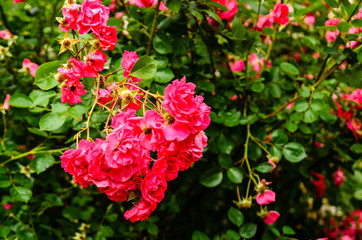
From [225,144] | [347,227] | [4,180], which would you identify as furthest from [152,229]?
[347,227]

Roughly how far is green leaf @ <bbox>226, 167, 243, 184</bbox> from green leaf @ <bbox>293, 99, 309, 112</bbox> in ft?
0.92

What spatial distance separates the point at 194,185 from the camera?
1.49 meters

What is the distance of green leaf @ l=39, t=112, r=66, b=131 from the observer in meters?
0.78

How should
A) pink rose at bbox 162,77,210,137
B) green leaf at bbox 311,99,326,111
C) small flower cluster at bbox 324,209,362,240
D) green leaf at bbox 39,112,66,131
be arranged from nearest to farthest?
1. pink rose at bbox 162,77,210,137
2. green leaf at bbox 39,112,66,131
3. green leaf at bbox 311,99,326,111
4. small flower cluster at bbox 324,209,362,240

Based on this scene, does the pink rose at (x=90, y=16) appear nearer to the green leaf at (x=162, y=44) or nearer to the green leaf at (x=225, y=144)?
the green leaf at (x=162, y=44)

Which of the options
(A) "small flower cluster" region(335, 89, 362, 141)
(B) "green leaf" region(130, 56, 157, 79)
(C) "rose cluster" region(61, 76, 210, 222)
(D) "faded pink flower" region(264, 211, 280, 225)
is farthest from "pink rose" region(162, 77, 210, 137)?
(A) "small flower cluster" region(335, 89, 362, 141)

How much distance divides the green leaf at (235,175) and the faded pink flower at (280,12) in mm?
517

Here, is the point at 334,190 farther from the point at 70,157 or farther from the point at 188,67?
the point at 70,157

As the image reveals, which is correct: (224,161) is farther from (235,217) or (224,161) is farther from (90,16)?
(90,16)

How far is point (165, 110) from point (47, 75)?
1.03ft

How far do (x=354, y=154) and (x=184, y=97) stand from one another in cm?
114

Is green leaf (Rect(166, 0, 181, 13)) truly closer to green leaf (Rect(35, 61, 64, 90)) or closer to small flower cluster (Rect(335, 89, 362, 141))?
green leaf (Rect(35, 61, 64, 90))

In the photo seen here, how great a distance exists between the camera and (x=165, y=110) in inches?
21.6

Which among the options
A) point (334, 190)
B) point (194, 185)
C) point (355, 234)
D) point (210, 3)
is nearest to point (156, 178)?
point (210, 3)
